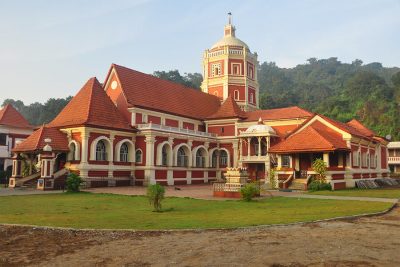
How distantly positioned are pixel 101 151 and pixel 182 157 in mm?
9078

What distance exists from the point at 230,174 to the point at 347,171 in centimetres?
1228

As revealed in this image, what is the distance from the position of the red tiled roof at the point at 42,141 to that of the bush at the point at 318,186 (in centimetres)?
1797

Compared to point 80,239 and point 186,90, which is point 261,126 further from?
point 80,239

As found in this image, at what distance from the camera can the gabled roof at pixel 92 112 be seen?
29.8 m

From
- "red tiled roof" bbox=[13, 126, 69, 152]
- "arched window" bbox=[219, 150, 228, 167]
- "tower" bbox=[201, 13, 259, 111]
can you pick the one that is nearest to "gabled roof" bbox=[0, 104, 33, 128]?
"red tiled roof" bbox=[13, 126, 69, 152]

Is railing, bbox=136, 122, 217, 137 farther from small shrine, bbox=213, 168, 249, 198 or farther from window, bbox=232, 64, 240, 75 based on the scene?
small shrine, bbox=213, 168, 249, 198

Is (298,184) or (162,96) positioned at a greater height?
(162,96)

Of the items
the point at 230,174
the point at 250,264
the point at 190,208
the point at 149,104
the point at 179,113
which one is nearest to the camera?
the point at 250,264

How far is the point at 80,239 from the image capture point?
29.9 feet

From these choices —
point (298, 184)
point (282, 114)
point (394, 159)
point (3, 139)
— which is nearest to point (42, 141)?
point (3, 139)

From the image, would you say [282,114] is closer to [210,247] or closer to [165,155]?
[165,155]

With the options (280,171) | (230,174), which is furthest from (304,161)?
(230,174)

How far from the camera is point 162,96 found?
3869 cm

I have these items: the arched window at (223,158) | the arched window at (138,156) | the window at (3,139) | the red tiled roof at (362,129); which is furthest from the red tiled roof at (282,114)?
the window at (3,139)
